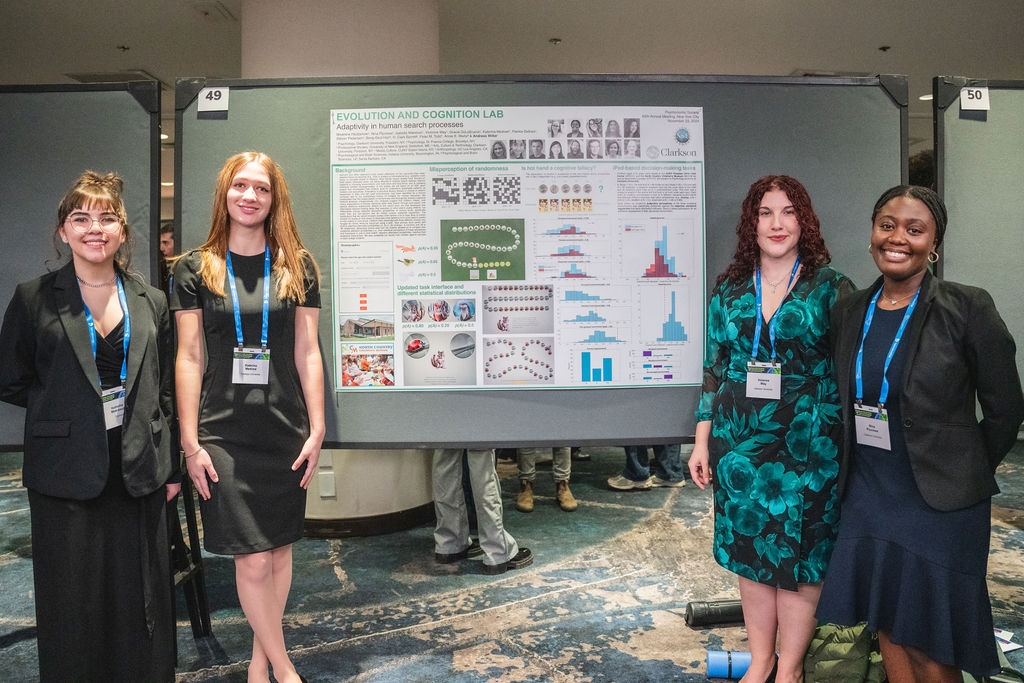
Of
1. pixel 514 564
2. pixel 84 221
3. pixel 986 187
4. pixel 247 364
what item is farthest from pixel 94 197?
pixel 986 187

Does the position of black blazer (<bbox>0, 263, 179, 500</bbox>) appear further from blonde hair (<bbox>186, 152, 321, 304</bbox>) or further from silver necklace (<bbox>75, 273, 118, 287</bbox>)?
blonde hair (<bbox>186, 152, 321, 304</bbox>)

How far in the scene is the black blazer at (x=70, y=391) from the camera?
5.90 ft

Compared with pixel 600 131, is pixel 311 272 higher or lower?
lower

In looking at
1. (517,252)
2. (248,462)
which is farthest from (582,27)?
(248,462)

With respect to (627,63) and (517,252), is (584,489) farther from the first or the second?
(627,63)

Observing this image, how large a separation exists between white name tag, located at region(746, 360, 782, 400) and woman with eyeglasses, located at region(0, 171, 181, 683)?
164 cm

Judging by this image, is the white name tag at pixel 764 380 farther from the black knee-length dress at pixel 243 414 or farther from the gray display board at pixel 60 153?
the gray display board at pixel 60 153

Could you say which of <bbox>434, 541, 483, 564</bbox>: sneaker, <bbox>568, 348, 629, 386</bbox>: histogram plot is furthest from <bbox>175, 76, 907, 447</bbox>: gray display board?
<bbox>434, 541, 483, 564</bbox>: sneaker

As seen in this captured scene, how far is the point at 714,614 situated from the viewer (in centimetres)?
267

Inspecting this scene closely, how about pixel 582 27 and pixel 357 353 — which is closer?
pixel 357 353

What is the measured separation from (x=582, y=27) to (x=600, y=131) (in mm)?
3608

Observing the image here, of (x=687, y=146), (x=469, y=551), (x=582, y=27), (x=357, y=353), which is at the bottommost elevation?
(x=469, y=551)

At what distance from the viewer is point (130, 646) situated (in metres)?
1.95

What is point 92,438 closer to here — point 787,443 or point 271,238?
point 271,238
